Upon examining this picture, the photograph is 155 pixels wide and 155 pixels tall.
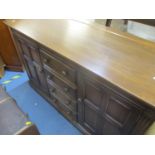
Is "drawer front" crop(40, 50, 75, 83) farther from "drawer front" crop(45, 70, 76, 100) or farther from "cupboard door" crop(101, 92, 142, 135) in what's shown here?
"cupboard door" crop(101, 92, 142, 135)

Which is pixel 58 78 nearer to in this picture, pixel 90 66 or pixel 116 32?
pixel 90 66

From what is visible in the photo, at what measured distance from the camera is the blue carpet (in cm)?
146

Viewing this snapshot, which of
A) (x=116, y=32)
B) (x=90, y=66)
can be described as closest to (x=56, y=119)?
(x=90, y=66)

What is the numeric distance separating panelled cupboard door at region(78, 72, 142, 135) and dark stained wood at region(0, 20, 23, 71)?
55.5 inches

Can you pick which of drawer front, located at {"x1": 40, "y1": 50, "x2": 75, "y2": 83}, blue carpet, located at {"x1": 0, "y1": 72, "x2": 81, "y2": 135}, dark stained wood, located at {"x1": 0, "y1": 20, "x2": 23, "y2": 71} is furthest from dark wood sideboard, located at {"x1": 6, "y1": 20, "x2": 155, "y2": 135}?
dark stained wood, located at {"x1": 0, "y1": 20, "x2": 23, "y2": 71}

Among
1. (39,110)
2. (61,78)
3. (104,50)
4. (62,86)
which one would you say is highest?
(104,50)

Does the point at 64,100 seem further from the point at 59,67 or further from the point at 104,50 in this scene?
the point at 104,50

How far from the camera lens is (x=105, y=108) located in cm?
88

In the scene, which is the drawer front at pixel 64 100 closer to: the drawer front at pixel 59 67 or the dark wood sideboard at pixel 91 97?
the dark wood sideboard at pixel 91 97

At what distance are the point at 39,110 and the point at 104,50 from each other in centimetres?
115

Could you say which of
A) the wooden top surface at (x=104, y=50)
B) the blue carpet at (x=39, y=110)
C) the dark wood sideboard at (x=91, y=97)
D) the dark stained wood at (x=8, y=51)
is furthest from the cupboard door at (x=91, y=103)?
the dark stained wood at (x=8, y=51)

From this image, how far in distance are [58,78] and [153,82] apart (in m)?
0.73

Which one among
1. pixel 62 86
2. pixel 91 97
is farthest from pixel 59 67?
pixel 91 97
